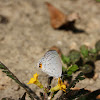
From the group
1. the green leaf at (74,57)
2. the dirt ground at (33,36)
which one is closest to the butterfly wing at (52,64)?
the dirt ground at (33,36)

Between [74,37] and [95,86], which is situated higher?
[74,37]

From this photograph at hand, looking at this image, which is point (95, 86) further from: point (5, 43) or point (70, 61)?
point (5, 43)

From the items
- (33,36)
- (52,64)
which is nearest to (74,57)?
(52,64)

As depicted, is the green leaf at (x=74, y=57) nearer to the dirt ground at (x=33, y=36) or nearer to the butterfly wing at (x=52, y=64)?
the dirt ground at (x=33, y=36)

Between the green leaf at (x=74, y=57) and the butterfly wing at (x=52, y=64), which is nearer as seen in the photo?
the butterfly wing at (x=52, y=64)

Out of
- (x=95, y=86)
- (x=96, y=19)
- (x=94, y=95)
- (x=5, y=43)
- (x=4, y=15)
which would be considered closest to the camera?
(x=94, y=95)

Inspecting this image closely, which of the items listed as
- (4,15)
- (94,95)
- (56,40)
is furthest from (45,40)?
(94,95)

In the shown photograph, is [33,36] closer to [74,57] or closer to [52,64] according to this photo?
[74,57]

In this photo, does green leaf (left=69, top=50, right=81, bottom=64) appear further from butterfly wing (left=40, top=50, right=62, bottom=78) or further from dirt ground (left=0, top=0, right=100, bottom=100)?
butterfly wing (left=40, top=50, right=62, bottom=78)
